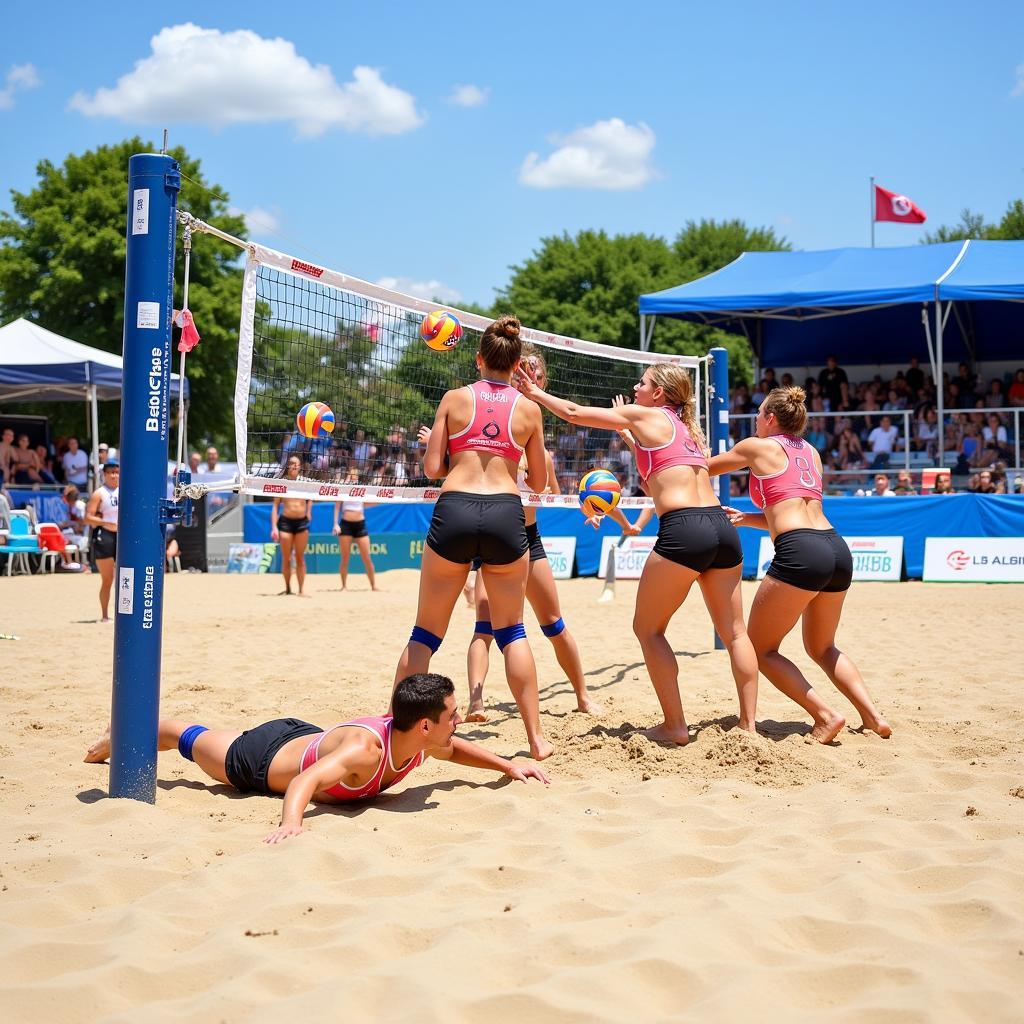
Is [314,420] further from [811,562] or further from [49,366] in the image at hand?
[49,366]

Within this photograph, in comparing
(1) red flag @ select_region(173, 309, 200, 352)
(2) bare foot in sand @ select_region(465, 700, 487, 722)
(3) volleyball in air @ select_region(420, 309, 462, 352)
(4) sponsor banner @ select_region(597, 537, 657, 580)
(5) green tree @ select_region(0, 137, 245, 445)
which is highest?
(5) green tree @ select_region(0, 137, 245, 445)

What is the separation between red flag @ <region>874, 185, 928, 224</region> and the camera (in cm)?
2319

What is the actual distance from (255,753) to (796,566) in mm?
2449

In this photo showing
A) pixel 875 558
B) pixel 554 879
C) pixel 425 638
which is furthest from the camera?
pixel 875 558

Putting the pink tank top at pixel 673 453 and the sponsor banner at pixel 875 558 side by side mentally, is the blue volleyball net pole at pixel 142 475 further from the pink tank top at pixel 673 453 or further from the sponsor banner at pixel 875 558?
the sponsor banner at pixel 875 558

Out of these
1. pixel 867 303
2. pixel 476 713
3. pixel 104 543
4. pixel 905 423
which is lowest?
pixel 476 713

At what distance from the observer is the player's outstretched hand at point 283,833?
335 centimetres

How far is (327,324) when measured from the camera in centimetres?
557

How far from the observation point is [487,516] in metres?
4.31

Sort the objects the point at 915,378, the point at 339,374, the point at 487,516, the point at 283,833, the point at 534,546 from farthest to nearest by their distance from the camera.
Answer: the point at 915,378 < the point at 339,374 < the point at 534,546 < the point at 487,516 < the point at 283,833

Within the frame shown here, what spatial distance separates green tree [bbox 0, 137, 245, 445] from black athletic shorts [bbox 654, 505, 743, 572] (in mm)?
27922

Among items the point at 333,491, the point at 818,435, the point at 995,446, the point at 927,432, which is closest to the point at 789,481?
the point at 333,491

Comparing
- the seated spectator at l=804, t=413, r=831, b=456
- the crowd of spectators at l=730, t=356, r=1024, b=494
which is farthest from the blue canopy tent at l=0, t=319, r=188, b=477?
the crowd of spectators at l=730, t=356, r=1024, b=494

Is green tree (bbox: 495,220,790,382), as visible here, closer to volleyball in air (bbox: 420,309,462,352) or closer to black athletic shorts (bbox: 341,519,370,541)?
black athletic shorts (bbox: 341,519,370,541)
